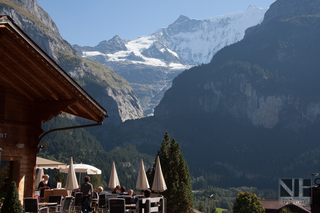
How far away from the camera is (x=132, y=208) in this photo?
1262 cm

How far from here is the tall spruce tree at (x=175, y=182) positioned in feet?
74.2

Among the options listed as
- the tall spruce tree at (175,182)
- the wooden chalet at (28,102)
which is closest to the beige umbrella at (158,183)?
the wooden chalet at (28,102)

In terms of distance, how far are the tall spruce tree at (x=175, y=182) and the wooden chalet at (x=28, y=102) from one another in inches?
463

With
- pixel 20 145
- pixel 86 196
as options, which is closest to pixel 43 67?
pixel 20 145

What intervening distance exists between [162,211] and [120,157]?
18838cm

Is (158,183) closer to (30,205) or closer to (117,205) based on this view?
(117,205)

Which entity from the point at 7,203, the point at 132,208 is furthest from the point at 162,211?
the point at 7,203

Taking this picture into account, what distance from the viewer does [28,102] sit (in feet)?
39.1

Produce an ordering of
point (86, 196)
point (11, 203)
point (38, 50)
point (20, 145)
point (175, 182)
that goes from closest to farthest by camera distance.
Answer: point (11, 203), point (38, 50), point (20, 145), point (86, 196), point (175, 182)

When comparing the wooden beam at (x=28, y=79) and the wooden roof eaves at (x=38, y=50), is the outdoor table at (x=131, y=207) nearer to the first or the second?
the wooden roof eaves at (x=38, y=50)

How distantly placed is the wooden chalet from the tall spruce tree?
11767mm

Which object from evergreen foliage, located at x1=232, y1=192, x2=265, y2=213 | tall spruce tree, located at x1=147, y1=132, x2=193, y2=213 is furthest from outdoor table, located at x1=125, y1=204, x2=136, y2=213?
evergreen foliage, located at x1=232, y1=192, x2=265, y2=213

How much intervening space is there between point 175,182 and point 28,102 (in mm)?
13121

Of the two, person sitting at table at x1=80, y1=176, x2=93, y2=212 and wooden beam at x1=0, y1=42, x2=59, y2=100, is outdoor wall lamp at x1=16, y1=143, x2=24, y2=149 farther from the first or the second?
person sitting at table at x1=80, y1=176, x2=93, y2=212
